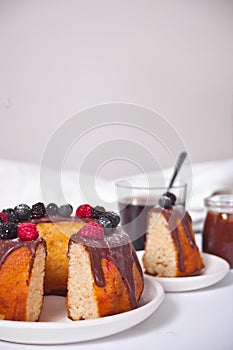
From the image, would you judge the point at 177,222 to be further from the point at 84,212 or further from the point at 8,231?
the point at 8,231

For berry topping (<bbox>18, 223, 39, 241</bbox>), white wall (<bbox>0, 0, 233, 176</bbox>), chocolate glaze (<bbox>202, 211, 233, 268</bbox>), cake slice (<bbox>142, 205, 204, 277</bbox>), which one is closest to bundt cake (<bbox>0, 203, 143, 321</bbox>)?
berry topping (<bbox>18, 223, 39, 241</bbox>)

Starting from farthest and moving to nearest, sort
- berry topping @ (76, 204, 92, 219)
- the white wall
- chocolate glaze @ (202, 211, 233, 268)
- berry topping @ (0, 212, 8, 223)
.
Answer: the white wall < chocolate glaze @ (202, 211, 233, 268) < berry topping @ (76, 204, 92, 219) < berry topping @ (0, 212, 8, 223)

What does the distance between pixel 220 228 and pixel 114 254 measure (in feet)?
2.14

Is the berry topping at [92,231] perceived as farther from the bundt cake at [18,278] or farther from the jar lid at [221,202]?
the jar lid at [221,202]

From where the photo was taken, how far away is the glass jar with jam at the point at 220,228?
1.76 meters

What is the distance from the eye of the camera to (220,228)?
177cm

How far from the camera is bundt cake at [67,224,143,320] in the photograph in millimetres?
1188

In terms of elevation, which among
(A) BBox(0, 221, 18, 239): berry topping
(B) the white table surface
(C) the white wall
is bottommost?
(B) the white table surface

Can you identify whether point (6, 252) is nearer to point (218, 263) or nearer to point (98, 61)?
point (218, 263)

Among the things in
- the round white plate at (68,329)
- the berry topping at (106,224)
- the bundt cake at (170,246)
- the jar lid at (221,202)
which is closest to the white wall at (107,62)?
the jar lid at (221,202)

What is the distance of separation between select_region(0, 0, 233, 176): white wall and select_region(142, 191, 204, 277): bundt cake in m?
1.82

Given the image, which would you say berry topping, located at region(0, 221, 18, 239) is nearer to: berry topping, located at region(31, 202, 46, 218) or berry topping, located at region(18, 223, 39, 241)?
berry topping, located at region(18, 223, 39, 241)

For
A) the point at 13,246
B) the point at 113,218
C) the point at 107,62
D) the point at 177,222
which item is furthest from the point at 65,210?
the point at 107,62

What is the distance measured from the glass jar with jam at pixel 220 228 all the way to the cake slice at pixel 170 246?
0.68 feet
